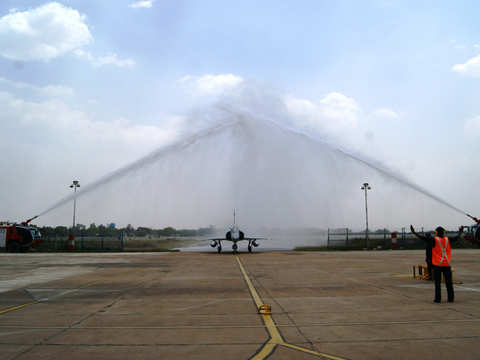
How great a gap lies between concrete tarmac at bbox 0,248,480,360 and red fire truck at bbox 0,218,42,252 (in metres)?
28.9

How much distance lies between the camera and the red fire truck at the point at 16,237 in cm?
3953

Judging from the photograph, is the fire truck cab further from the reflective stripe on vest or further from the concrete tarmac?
the reflective stripe on vest

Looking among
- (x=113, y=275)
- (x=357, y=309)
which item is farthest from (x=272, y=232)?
(x=357, y=309)

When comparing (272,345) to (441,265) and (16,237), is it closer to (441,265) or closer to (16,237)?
(441,265)

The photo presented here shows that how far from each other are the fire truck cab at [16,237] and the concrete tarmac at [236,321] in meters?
28.9

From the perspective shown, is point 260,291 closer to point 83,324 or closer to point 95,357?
point 83,324

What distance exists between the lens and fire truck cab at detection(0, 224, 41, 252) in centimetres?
3953

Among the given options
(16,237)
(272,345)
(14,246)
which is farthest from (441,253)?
(14,246)

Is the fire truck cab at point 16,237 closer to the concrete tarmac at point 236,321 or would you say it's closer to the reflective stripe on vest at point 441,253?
the concrete tarmac at point 236,321

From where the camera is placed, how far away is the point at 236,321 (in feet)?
26.9

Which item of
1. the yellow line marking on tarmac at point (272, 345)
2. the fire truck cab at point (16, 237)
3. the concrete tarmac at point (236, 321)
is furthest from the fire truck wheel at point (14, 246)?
the yellow line marking on tarmac at point (272, 345)

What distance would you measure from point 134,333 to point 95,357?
60.3 inches

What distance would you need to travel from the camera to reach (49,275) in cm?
1802

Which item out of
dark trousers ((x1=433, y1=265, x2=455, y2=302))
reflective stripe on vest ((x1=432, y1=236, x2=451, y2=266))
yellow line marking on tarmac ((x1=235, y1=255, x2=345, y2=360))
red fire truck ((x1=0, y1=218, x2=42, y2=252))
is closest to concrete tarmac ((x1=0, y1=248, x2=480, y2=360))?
yellow line marking on tarmac ((x1=235, y1=255, x2=345, y2=360))
